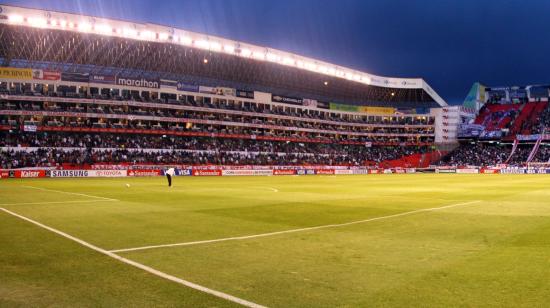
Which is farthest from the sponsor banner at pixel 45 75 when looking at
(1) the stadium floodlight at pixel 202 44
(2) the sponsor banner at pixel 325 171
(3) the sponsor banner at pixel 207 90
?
(2) the sponsor banner at pixel 325 171

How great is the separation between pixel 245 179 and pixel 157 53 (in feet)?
117

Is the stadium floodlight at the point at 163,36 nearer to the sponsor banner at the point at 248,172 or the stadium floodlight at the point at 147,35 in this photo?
the stadium floodlight at the point at 147,35

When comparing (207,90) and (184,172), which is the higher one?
(207,90)

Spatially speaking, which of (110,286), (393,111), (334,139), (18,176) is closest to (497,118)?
(393,111)

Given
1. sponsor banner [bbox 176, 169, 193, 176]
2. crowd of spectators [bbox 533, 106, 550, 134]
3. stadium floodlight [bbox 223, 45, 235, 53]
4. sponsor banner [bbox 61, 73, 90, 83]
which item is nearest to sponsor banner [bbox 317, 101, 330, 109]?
stadium floodlight [bbox 223, 45, 235, 53]

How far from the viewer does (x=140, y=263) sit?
9.24m

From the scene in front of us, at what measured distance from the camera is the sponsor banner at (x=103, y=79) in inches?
3123

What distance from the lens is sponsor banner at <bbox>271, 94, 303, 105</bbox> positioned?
104750mm

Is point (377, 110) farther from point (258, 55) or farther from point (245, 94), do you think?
point (258, 55)

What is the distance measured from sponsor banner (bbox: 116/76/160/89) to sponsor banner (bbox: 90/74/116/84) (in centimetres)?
92

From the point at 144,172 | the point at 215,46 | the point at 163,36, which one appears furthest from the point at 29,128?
the point at 215,46

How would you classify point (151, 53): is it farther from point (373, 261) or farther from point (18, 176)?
point (373, 261)

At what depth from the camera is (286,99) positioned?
10700 cm

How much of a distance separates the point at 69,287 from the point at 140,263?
1.93 m
